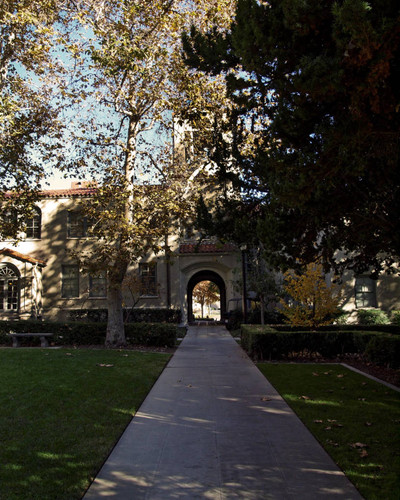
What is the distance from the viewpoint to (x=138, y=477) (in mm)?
4293

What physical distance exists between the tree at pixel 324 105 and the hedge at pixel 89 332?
387 inches

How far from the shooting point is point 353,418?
20.9 ft

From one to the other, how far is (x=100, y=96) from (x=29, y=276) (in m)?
14.5

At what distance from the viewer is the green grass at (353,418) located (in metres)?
4.33

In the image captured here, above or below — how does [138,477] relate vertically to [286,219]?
below

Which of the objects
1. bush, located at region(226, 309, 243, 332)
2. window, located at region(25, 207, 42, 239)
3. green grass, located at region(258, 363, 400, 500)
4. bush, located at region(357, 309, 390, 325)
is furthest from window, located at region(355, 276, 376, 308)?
window, located at region(25, 207, 42, 239)

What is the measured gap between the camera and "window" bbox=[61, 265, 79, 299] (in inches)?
1047

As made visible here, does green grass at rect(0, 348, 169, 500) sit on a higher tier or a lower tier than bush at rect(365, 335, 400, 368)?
lower

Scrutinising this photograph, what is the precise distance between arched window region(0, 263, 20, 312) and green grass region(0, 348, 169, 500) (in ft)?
47.4

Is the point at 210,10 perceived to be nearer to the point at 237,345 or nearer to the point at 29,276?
the point at 237,345

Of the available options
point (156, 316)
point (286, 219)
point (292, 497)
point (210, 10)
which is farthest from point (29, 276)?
point (292, 497)

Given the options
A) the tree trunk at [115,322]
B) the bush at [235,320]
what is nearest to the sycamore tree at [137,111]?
the tree trunk at [115,322]

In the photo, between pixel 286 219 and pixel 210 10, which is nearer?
pixel 286 219

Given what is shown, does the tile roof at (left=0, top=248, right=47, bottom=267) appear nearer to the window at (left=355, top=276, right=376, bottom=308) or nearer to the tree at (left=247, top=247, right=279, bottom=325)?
the tree at (left=247, top=247, right=279, bottom=325)
